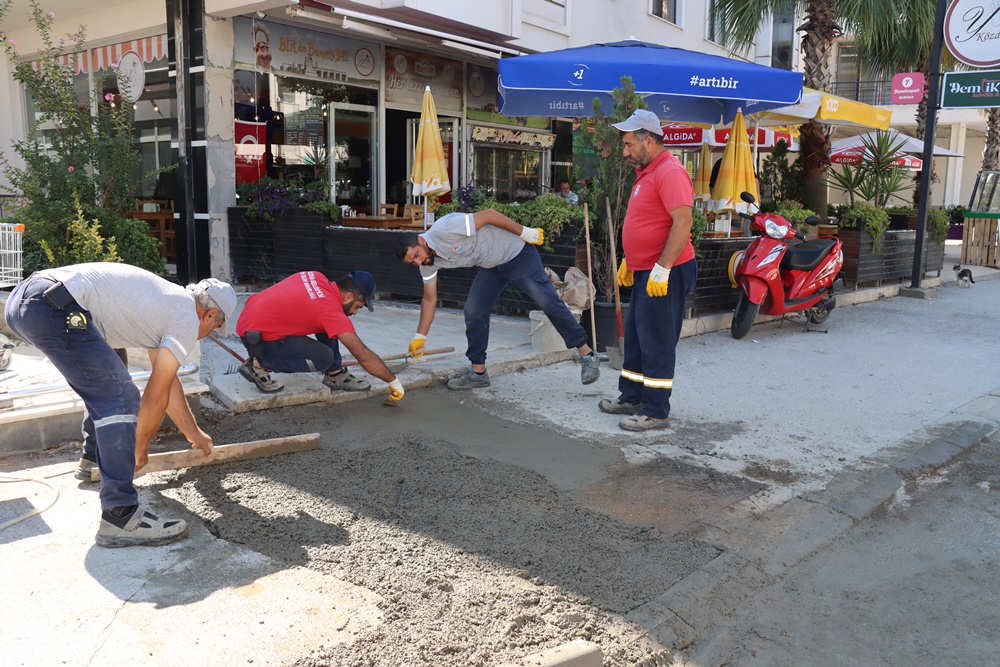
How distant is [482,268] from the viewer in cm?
678

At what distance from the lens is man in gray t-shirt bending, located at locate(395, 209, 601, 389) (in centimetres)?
635

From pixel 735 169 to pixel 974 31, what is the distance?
202 inches

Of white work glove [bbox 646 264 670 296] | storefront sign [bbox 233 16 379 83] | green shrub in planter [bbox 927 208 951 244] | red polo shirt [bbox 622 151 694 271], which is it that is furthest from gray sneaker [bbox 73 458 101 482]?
green shrub in planter [bbox 927 208 951 244]

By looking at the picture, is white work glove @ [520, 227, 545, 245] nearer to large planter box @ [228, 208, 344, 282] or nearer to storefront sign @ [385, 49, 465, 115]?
large planter box @ [228, 208, 344, 282]

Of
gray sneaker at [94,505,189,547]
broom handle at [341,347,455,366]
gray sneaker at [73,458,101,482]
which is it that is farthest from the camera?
broom handle at [341,347,455,366]

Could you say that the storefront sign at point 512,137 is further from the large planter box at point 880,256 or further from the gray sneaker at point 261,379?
the gray sneaker at point 261,379

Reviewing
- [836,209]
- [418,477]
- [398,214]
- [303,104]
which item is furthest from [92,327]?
[836,209]

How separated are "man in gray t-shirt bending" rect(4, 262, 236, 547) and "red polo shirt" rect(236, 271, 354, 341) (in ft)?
5.71

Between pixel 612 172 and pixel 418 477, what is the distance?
445 centimetres

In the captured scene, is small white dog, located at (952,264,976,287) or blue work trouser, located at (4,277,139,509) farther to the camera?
small white dog, located at (952,264,976,287)

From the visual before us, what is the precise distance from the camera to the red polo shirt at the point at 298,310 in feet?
18.2

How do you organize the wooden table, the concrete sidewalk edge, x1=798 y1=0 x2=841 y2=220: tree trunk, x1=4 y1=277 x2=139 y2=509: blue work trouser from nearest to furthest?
the concrete sidewalk edge, x1=4 y1=277 x2=139 y2=509: blue work trouser, the wooden table, x1=798 y1=0 x2=841 y2=220: tree trunk

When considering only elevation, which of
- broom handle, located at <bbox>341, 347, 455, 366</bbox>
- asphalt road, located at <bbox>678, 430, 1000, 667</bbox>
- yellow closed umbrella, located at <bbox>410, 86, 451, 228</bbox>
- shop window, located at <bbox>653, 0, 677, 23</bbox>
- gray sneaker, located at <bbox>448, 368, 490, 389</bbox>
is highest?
shop window, located at <bbox>653, 0, 677, 23</bbox>

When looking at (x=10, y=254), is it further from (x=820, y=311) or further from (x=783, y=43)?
(x=783, y=43)
